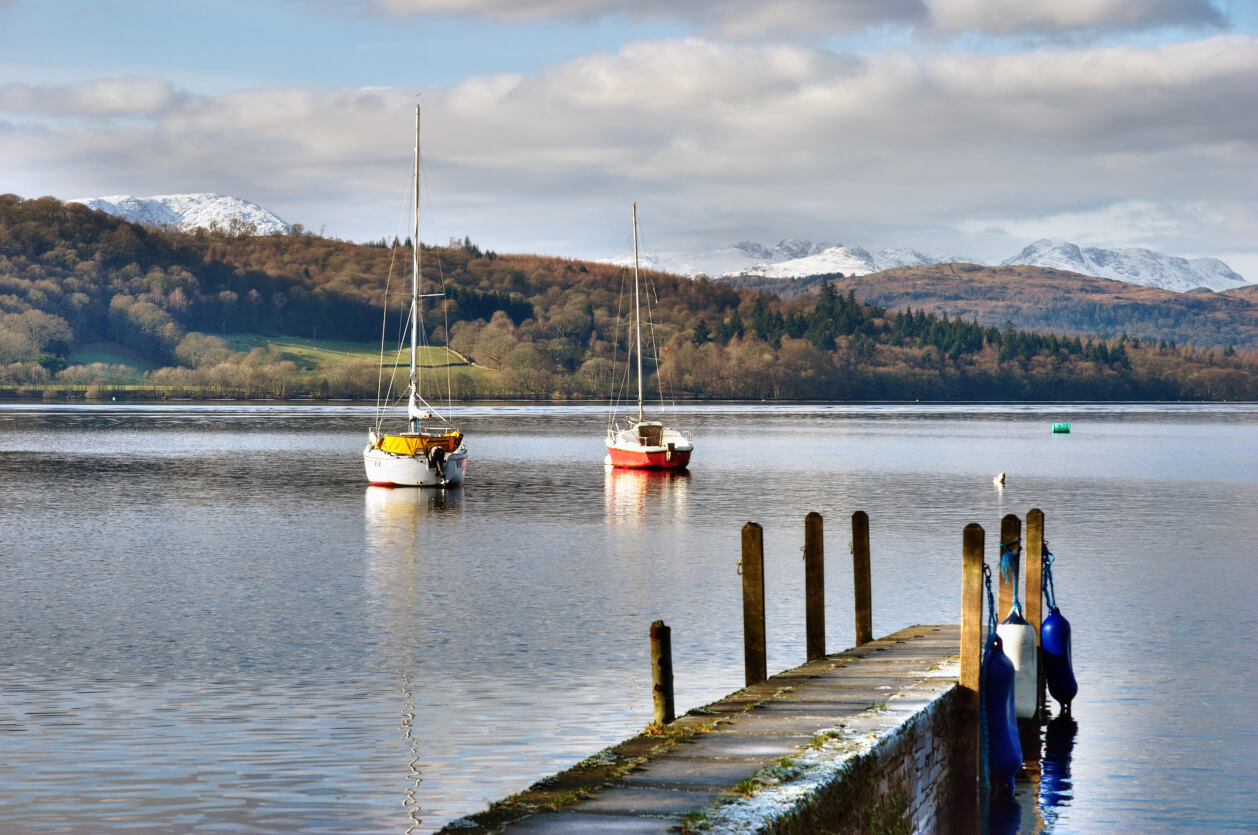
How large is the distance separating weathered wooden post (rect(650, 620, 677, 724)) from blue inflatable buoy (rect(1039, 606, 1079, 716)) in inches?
316

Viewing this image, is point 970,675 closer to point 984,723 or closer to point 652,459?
point 984,723

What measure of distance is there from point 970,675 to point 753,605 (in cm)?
304

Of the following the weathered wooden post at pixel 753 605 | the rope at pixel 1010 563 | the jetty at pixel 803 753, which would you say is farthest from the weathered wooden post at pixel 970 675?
the rope at pixel 1010 563

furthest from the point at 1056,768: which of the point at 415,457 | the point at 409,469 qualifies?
the point at 409,469

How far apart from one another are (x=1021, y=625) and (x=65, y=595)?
20851 millimetres

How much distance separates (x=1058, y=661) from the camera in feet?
65.8

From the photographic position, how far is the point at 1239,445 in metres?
112

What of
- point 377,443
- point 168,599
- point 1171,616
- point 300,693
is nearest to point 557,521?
point 377,443

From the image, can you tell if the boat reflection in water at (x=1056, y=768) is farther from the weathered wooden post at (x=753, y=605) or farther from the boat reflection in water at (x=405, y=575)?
the boat reflection in water at (x=405, y=575)

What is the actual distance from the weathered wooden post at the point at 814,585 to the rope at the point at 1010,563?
104 inches

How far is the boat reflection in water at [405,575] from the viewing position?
57.0 ft

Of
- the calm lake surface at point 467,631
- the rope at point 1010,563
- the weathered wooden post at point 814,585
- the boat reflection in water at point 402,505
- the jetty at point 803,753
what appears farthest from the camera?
the boat reflection in water at point 402,505

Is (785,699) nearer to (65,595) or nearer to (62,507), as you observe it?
(65,595)

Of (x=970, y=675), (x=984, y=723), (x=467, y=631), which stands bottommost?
(x=467, y=631)
